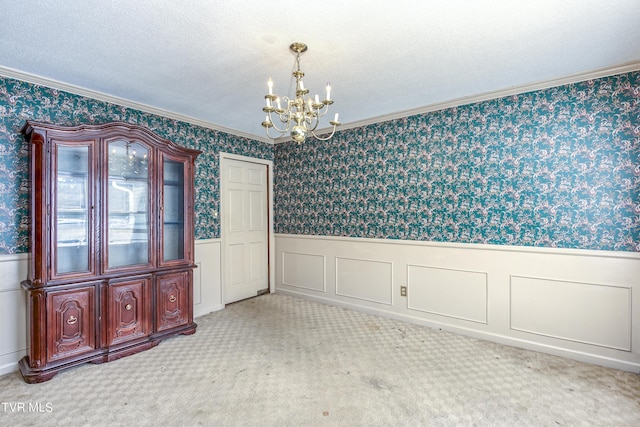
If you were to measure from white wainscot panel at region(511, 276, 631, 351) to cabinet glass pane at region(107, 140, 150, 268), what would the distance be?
3623mm

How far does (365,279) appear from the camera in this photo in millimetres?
4215

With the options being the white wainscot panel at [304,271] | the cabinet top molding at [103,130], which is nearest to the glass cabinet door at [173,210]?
the cabinet top molding at [103,130]

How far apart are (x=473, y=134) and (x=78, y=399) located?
4026 mm

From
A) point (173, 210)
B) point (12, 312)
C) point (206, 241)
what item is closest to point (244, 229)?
point (206, 241)

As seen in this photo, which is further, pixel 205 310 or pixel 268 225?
pixel 268 225

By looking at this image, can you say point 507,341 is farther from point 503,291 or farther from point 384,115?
point 384,115

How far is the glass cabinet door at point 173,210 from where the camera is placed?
335 cm

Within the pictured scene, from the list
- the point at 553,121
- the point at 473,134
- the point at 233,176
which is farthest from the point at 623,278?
the point at 233,176

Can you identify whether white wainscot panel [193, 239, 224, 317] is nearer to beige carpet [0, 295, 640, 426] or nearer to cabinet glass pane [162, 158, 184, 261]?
cabinet glass pane [162, 158, 184, 261]

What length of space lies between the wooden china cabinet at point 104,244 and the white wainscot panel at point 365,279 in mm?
1923

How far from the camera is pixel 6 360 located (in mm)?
2672

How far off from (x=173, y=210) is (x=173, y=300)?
0.93 metres

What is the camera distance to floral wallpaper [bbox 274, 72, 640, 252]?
2.69 metres

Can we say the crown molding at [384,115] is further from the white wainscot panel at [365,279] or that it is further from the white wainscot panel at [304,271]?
the white wainscot panel at [304,271]
